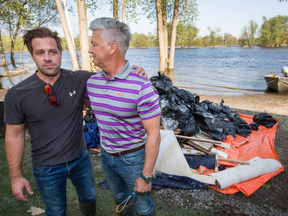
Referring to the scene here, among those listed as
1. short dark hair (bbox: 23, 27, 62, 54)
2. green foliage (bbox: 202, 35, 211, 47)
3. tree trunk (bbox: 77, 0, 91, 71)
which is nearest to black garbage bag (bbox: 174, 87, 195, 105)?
short dark hair (bbox: 23, 27, 62, 54)

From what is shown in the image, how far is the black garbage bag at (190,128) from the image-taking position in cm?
464

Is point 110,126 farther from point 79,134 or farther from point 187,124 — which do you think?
point 187,124

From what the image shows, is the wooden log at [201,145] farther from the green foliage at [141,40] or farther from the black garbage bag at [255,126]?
the green foliage at [141,40]

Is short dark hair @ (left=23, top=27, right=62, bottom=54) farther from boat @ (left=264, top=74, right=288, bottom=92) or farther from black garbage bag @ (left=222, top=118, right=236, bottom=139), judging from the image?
boat @ (left=264, top=74, right=288, bottom=92)

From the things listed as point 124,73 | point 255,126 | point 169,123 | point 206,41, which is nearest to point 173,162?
point 169,123

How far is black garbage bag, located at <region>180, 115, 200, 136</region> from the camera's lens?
4642 mm

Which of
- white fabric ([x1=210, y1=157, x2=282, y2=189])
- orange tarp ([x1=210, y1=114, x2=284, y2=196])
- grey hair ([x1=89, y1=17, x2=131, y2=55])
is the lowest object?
orange tarp ([x1=210, y1=114, x2=284, y2=196])

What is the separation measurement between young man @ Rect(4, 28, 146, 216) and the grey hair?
57 cm

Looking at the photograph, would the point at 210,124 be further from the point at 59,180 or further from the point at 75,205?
the point at 59,180

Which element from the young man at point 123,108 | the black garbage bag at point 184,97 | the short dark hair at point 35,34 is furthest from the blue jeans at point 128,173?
the black garbage bag at point 184,97

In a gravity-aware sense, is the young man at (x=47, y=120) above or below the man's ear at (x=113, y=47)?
below

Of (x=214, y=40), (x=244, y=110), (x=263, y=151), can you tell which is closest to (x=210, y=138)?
(x=263, y=151)

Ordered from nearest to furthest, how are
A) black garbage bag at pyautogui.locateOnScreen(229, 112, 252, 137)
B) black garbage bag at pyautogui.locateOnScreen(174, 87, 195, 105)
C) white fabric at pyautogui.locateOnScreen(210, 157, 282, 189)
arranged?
white fabric at pyautogui.locateOnScreen(210, 157, 282, 189) < black garbage bag at pyautogui.locateOnScreen(229, 112, 252, 137) < black garbage bag at pyautogui.locateOnScreen(174, 87, 195, 105)

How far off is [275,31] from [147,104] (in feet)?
330
